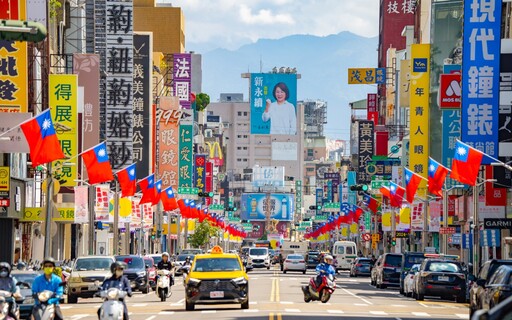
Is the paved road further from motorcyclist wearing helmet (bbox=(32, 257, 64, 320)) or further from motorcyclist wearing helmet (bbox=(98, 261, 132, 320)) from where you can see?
motorcyclist wearing helmet (bbox=(32, 257, 64, 320))

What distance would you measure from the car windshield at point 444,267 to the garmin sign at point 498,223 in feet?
53.5

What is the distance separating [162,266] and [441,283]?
10766 millimetres

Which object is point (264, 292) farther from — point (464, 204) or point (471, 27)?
point (464, 204)

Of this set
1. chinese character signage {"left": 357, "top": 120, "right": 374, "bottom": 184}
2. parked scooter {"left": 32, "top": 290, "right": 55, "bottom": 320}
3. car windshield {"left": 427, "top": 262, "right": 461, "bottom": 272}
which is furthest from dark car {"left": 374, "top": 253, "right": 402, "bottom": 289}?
chinese character signage {"left": 357, "top": 120, "right": 374, "bottom": 184}

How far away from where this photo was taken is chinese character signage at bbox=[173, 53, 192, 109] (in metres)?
144

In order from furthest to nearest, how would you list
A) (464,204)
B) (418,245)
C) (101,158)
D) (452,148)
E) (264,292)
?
(418,245) → (452,148) → (464,204) → (101,158) → (264,292)

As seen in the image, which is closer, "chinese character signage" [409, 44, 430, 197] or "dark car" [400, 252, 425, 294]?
"dark car" [400, 252, 425, 294]

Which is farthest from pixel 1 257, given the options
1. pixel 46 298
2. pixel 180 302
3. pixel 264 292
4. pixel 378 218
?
pixel 378 218

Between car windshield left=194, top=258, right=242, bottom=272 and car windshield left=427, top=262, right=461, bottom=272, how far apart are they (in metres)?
12.7

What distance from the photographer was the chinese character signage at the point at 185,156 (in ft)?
486

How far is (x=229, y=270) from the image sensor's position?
40.9m

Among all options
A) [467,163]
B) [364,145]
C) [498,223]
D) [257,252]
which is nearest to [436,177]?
[498,223]

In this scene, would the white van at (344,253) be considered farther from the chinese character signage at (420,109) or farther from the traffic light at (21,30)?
the traffic light at (21,30)

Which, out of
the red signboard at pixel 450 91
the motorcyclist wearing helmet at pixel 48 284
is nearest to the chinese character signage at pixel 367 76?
the red signboard at pixel 450 91
